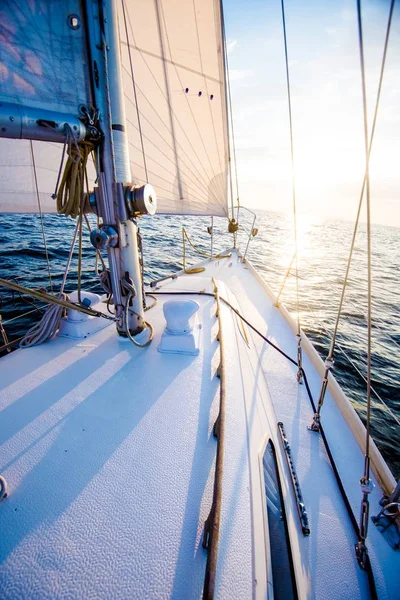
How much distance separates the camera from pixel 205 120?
4.46 metres

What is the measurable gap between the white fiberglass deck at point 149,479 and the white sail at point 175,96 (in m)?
2.76

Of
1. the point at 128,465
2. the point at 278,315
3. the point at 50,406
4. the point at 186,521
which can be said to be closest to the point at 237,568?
the point at 186,521

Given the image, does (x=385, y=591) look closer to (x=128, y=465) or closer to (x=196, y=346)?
(x=128, y=465)

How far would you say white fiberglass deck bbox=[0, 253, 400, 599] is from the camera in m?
0.86

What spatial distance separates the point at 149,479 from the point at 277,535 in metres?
0.70

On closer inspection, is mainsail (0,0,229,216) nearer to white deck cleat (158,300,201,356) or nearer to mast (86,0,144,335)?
mast (86,0,144,335)


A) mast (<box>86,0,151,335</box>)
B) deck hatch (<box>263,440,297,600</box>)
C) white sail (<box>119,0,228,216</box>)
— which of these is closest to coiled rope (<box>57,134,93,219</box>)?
mast (<box>86,0,151,335</box>)

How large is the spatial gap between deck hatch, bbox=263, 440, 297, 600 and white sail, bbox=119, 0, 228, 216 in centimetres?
345

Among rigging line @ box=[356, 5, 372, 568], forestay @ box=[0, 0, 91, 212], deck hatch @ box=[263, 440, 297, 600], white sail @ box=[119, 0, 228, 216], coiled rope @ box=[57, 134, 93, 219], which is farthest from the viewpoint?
white sail @ box=[119, 0, 228, 216]

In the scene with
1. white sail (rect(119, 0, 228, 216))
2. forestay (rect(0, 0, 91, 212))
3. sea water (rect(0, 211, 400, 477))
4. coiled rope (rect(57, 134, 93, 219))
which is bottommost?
sea water (rect(0, 211, 400, 477))

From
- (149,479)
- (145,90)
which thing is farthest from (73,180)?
(145,90)

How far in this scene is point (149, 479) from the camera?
1.15m

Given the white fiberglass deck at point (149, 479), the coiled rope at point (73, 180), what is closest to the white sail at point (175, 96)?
the coiled rope at point (73, 180)

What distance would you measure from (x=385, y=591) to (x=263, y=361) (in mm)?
1820
